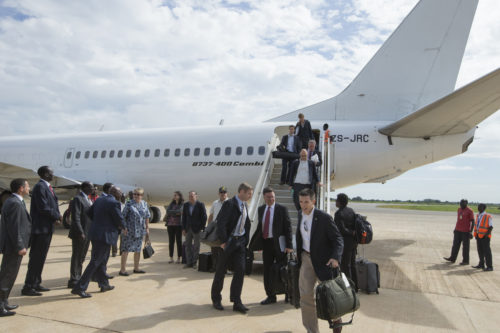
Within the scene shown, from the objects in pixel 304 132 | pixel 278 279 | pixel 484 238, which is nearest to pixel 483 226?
pixel 484 238

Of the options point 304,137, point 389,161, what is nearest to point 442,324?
point 304,137

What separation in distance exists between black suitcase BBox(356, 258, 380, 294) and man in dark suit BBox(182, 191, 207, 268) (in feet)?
10.5

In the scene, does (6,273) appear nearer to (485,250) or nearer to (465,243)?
(485,250)

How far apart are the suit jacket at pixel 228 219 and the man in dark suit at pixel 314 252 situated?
1.23 meters

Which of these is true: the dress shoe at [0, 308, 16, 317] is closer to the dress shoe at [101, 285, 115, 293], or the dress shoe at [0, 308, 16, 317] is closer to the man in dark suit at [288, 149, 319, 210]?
the dress shoe at [101, 285, 115, 293]

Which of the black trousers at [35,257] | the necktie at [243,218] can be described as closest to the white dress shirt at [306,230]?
the necktie at [243,218]

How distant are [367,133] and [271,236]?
21.8ft

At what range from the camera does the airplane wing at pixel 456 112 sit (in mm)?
6500

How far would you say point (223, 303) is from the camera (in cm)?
495

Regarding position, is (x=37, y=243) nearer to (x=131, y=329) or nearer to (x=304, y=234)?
(x=131, y=329)

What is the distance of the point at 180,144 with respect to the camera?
13.3 m

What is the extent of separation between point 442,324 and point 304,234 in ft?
7.02

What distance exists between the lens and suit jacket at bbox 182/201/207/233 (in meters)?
7.21

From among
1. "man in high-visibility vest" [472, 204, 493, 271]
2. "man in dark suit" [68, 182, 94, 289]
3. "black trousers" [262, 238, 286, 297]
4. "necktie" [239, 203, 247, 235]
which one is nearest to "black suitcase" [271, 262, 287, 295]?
"black trousers" [262, 238, 286, 297]
